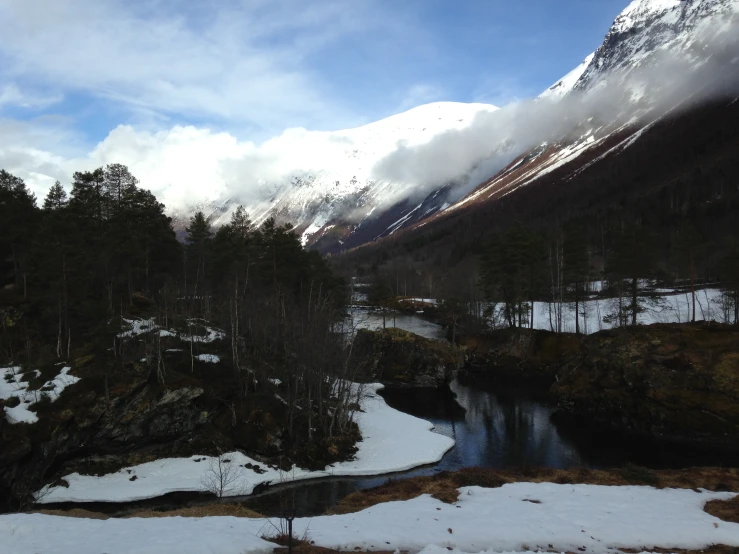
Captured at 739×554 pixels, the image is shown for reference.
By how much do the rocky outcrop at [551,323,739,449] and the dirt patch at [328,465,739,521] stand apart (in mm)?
11384

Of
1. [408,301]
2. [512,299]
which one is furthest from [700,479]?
[408,301]

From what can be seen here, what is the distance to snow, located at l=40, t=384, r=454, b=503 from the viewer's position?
1028 inches

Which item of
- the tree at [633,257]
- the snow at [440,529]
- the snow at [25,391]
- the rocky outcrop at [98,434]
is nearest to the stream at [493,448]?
the rocky outcrop at [98,434]

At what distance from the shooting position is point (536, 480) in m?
23.5

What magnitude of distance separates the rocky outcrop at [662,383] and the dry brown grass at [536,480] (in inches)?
448

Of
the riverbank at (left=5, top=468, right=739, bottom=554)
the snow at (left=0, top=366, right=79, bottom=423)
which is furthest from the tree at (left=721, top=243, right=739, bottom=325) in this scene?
the snow at (left=0, top=366, right=79, bottom=423)

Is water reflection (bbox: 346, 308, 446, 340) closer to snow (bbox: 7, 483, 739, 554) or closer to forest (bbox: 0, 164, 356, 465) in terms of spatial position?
forest (bbox: 0, 164, 356, 465)

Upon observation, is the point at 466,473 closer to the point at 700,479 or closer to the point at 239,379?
the point at 700,479

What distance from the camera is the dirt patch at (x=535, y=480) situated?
71.9 ft

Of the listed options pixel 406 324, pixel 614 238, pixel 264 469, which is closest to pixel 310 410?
pixel 264 469

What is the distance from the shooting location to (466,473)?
24.5 meters

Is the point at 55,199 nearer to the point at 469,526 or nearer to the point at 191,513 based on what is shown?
the point at 191,513

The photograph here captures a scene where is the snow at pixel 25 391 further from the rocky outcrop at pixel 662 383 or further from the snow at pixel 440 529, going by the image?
the rocky outcrop at pixel 662 383

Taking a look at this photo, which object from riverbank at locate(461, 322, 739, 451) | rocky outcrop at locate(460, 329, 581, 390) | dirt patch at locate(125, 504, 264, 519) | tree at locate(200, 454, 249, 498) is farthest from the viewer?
rocky outcrop at locate(460, 329, 581, 390)
